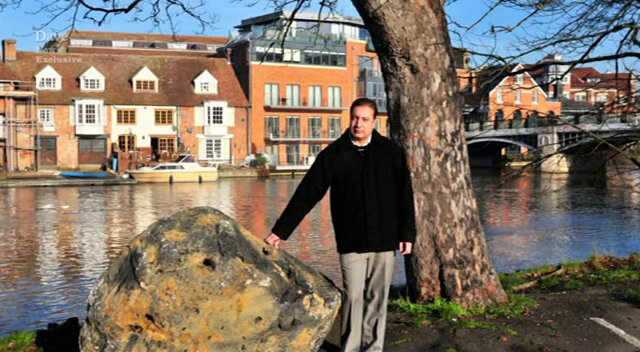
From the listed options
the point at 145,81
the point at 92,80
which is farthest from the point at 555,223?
the point at 92,80

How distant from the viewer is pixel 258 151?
200 feet

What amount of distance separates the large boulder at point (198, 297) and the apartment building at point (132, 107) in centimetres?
4939

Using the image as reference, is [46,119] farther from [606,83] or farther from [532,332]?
[532,332]

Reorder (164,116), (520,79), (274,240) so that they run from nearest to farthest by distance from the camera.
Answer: (274,240), (520,79), (164,116)

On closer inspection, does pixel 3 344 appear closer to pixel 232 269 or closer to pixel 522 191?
pixel 232 269

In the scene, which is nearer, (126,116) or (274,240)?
(274,240)

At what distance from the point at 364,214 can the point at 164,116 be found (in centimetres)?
5468

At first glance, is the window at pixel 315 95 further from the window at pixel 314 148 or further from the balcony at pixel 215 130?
the balcony at pixel 215 130

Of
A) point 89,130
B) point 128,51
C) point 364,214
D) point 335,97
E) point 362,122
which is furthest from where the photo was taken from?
point 128,51

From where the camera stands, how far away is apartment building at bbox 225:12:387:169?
61.4 m

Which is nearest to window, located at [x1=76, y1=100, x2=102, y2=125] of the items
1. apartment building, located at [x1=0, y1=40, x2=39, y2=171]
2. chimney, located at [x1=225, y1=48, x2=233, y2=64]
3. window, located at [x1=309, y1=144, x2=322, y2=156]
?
apartment building, located at [x1=0, y1=40, x2=39, y2=171]

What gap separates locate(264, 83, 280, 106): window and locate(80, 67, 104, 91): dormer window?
13808 millimetres

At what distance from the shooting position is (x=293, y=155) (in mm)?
62719

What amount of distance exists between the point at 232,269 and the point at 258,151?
56536 mm
